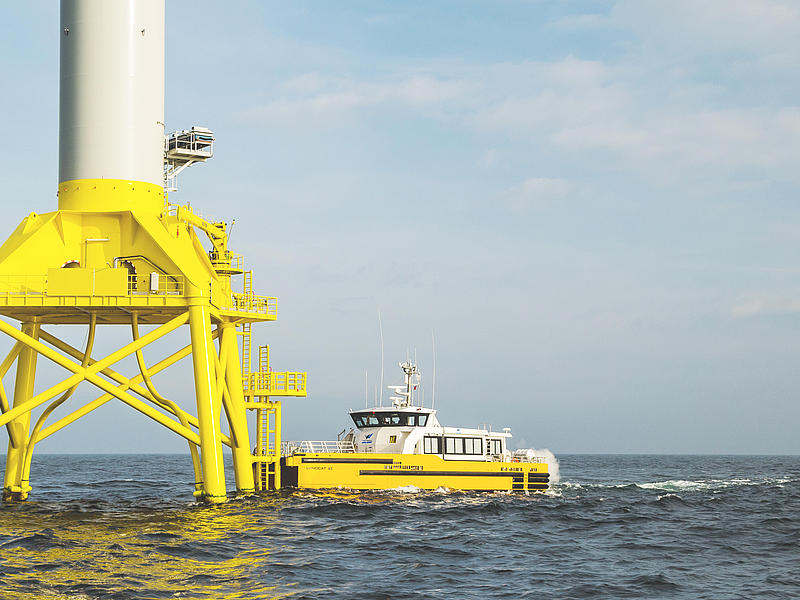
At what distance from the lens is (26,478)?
3362cm

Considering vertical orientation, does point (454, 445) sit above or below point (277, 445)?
below

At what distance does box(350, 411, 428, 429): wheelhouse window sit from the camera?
3872 cm

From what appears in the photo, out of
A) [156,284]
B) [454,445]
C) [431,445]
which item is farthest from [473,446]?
[156,284]

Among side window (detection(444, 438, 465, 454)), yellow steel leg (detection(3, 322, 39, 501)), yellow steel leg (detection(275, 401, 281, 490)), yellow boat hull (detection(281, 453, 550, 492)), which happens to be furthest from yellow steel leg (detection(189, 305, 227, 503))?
side window (detection(444, 438, 465, 454))

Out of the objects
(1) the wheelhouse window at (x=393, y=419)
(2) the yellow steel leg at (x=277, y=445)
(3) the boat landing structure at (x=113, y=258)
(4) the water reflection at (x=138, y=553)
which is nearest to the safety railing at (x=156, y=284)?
(3) the boat landing structure at (x=113, y=258)

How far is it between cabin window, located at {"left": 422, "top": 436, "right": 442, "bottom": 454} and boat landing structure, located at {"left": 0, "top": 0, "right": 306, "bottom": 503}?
7807mm

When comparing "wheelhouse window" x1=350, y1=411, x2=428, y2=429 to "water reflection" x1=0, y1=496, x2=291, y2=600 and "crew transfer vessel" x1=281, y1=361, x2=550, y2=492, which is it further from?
"water reflection" x1=0, y1=496, x2=291, y2=600

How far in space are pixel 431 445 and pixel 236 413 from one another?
8826 mm

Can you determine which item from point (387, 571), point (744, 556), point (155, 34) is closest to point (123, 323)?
point (155, 34)

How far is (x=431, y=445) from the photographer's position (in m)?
38.5

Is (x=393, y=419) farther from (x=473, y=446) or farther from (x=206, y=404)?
(x=206, y=404)

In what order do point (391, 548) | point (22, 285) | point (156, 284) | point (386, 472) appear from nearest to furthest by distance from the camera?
1. point (391, 548)
2. point (156, 284)
3. point (22, 285)
4. point (386, 472)

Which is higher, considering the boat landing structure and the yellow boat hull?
the boat landing structure

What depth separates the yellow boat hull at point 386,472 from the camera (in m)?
35.9
